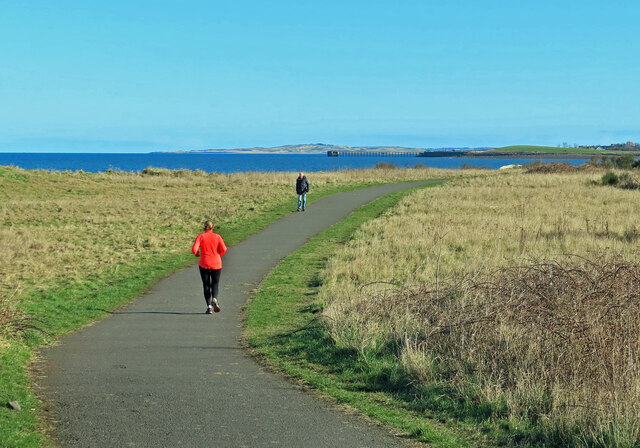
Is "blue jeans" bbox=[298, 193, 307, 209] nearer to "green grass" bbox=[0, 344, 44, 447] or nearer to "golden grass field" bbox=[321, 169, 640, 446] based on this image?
"golden grass field" bbox=[321, 169, 640, 446]

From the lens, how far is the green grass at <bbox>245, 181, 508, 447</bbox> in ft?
23.9

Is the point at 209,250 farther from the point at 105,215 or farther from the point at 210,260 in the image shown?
the point at 105,215

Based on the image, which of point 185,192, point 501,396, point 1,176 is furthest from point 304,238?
point 1,176

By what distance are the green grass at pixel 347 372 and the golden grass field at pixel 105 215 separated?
446 cm

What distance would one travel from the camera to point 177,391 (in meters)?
8.40

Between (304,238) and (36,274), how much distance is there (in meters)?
9.43

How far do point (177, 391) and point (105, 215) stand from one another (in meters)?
26.9

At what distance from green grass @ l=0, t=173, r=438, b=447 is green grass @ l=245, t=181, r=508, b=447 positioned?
10.6ft

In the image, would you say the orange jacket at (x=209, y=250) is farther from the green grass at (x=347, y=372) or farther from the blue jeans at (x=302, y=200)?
the blue jeans at (x=302, y=200)

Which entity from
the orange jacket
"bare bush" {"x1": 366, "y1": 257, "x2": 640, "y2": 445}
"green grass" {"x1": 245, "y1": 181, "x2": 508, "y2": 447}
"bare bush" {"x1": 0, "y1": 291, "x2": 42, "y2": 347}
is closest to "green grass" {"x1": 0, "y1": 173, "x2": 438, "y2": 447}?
"bare bush" {"x1": 0, "y1": 291, "x2": 42, "y2": 347}

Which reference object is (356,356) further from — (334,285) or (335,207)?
(335,207)

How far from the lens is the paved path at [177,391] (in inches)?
267

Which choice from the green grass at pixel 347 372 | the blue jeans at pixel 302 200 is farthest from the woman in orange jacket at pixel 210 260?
the blue jeans at pixel 302 200

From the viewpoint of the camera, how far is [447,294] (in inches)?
448
